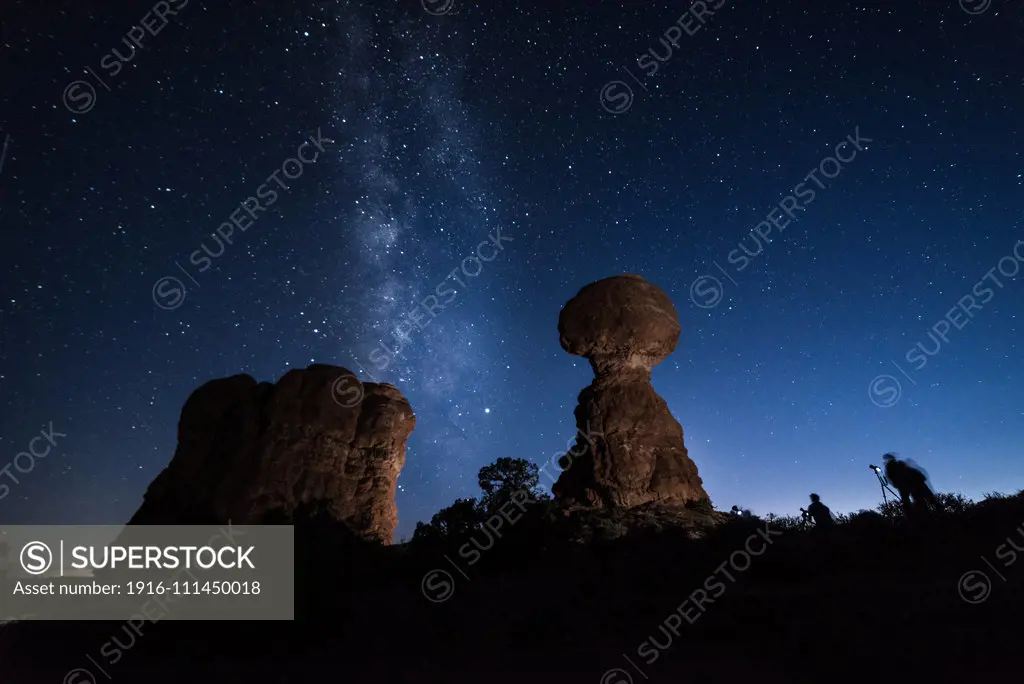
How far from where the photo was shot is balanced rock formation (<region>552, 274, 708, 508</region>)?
19219 millimetres

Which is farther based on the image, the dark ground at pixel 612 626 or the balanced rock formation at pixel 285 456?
the balanced rock formation at pixel 285 456

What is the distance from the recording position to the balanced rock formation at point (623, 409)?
63.1ft

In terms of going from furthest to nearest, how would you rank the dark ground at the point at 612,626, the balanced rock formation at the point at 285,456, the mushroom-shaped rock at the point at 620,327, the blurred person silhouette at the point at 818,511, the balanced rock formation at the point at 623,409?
the mushroom-shaped rock at the point at 620,327 < the blurred person silhouette at the point at 818,511 < the balanced rock formation at the point at 623,409 < the balanced rock formation at the point at 285,456 < the dark ground at the point at 612,626

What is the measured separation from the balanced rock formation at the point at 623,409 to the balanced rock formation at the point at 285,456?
7.85 metres

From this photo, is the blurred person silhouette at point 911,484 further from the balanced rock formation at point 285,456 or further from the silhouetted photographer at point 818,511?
the balanced rock formation at point 285,456

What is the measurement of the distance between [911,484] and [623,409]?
42.6 feet

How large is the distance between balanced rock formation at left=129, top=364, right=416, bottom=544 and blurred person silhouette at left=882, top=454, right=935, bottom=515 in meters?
21.2

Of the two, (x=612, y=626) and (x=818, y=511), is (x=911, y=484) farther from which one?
(x=612, y=626)

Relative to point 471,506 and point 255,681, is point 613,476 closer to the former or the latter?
point 471,506

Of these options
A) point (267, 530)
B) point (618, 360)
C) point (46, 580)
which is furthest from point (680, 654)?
point (46, 580)

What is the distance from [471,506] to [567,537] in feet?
16.4

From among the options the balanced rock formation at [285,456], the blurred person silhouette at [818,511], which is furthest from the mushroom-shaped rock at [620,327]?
the balanced rock formation at [285,456]

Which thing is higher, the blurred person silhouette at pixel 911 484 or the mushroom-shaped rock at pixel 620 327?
the mushroom-shaped rock at pixel 620 327

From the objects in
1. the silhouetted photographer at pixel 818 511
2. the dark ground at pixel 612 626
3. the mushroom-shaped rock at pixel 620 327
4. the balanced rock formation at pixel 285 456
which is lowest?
the dark ground at pixel 612 626
